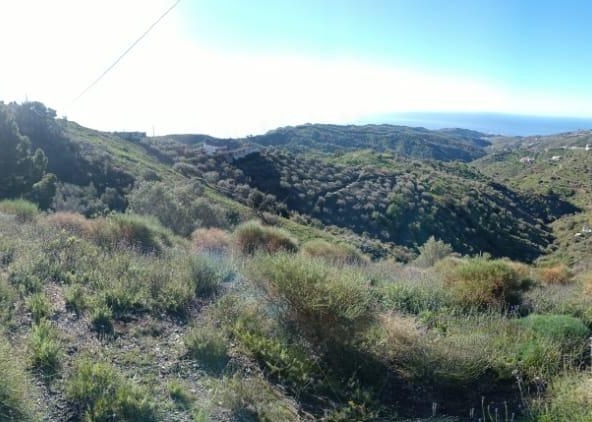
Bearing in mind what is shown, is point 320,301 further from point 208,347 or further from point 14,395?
point 14,395

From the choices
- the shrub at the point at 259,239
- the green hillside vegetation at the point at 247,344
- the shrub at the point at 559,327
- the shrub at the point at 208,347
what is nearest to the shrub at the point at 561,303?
the green hillside vegetation at the point at 247,344

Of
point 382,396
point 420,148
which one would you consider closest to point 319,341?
point 382,396

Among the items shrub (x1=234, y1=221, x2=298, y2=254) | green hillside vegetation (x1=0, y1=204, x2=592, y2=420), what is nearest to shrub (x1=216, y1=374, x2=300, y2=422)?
green hillside vegetation (x1=0, y1=204, x2=592, y2=420)

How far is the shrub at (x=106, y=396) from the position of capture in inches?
131

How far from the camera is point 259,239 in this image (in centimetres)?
1118

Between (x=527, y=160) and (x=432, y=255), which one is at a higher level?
(x=527, y=160)

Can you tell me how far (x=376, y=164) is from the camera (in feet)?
193

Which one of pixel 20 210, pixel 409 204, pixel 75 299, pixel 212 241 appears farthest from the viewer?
pixel 409 204

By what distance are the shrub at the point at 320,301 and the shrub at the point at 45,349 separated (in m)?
2.21

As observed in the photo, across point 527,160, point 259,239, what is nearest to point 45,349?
point 259,239

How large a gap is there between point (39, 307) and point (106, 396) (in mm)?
1719

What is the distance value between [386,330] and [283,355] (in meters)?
1.17

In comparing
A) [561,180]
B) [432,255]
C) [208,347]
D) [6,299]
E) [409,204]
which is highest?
[6,299]

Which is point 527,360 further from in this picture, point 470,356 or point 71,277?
point 71,277
